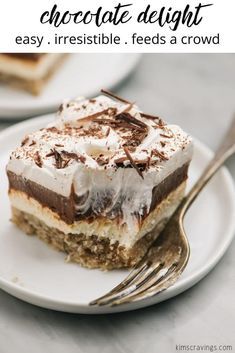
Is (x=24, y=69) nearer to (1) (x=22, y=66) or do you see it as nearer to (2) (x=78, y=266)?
(1) (x=22, y=66)

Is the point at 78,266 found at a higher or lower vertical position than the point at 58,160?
lower

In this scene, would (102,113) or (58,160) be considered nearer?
(58,160)

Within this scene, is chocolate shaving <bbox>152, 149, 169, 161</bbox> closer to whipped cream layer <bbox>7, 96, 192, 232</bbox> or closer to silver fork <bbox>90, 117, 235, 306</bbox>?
whipped cream layer <bbox>7, 96, 192, 232</bbox>

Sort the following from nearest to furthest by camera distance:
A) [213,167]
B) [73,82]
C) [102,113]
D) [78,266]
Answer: [78,266], [102,113], [213,167], [73,82]

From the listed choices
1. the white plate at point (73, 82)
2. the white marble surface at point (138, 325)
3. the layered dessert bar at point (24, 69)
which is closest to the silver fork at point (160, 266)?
the white marble surface at point (138, 325)

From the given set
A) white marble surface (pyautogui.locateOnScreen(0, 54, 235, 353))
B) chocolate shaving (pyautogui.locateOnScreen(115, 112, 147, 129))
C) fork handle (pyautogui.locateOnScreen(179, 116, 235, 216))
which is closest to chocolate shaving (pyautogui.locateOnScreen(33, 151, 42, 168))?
chocolate shaving (pyautogui.locateOnScreen(115, 112, 147, 129))

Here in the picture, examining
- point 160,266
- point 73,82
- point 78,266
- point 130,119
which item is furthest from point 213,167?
point 73,82

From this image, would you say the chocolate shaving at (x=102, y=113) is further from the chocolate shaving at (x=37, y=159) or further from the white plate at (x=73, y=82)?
the white plate at (x=73, y=82)
